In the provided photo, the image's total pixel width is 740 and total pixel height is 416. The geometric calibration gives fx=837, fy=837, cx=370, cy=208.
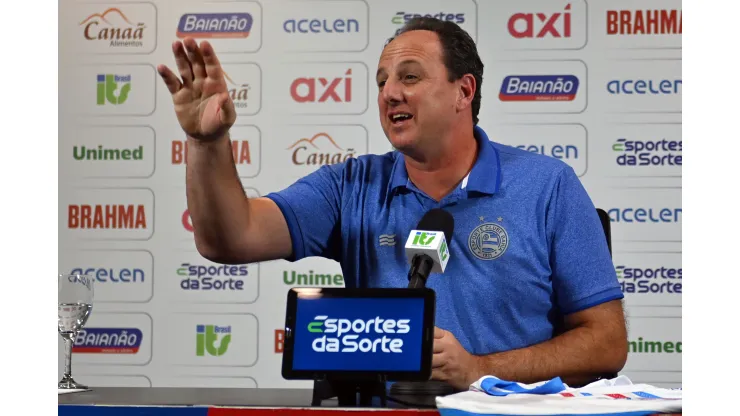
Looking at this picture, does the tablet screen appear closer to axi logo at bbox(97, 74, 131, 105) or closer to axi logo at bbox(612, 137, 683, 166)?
axi logo at bbox(612, 137, 683, 166)

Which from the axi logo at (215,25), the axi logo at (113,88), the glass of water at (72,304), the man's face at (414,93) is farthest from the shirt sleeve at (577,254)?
the axi logo at (113,88)

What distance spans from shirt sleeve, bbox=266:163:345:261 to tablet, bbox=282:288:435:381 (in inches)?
30.5

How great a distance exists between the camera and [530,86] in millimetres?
3531

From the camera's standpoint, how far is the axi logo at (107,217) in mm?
3613

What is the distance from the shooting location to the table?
0.98 metres

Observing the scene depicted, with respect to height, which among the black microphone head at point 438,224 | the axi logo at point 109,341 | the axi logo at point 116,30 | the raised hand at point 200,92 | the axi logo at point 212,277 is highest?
the axi logo at point 116,30

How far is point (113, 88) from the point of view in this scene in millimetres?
3674

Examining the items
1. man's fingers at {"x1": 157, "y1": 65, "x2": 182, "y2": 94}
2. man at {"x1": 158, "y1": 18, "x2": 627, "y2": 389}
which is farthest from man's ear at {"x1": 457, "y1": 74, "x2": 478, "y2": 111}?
man's fingers at {"x1": 157, "y1": 65, "x2": 182, "y2": 94}

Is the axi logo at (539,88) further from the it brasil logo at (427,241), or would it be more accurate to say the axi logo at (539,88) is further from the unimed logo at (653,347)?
the it brasil logo at (427,241)

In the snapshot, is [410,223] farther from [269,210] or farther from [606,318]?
[606,318]

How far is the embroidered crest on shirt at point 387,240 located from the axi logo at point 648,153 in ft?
6.26

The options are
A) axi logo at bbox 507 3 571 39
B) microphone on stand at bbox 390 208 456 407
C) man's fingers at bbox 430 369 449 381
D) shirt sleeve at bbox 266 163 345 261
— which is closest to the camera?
microphone on stand at bbox 390 208 456 407
